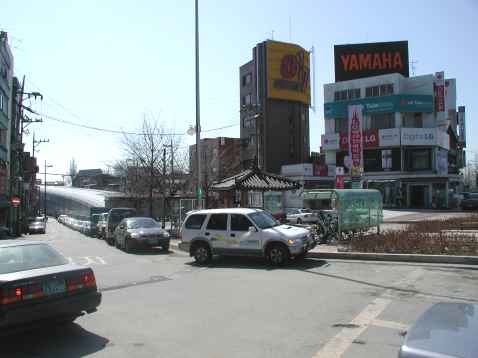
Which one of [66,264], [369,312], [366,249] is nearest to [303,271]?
[366,249]

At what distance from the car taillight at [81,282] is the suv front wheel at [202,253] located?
7.92m

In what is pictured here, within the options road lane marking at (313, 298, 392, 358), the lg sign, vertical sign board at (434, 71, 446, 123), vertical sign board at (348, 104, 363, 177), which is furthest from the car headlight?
the lg sign

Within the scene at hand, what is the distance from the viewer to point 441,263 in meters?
12.7

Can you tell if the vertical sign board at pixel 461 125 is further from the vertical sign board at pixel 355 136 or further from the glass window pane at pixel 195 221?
the glass window pane at pixel 195 221

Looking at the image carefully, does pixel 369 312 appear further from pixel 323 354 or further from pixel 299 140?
pixel 299 140

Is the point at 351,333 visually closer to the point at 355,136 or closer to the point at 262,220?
the point at 262,220

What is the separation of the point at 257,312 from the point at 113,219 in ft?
72.6

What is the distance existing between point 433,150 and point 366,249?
44.1 m

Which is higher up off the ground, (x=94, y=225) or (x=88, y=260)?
(x=88, y=260)

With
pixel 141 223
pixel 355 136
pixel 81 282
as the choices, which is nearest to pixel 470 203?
pixel 355 136

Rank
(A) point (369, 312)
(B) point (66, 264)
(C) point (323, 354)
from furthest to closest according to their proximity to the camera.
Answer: (A) point (369, 312)
(B) point (66, 264)
(C) point (323, 354)

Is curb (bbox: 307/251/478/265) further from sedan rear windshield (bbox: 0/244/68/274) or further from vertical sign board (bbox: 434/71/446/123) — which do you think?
vertical sign board (bbox: 434/71/446/123)

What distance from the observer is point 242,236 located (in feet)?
46.0

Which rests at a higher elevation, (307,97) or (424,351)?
(307,97)
